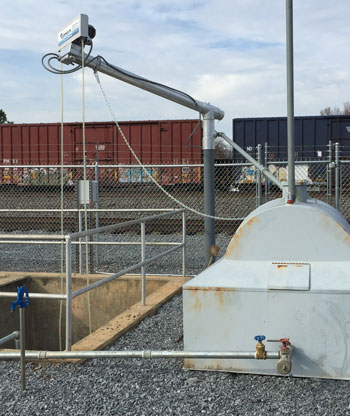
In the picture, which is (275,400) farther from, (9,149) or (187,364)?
(9,149)

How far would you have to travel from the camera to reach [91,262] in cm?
870

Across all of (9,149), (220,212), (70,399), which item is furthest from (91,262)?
(9,149)

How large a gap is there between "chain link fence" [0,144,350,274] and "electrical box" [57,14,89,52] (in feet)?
7.37

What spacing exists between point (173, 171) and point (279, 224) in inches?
602

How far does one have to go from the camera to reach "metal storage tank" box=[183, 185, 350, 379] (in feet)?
13.2

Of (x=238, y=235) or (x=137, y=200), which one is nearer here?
(x=238, y=235)

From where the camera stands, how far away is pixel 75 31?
18.2 feet

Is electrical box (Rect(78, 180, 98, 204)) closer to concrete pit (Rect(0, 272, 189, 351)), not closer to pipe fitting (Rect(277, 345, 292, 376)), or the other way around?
concrete pit (Rect(0, 272, 189, 351))

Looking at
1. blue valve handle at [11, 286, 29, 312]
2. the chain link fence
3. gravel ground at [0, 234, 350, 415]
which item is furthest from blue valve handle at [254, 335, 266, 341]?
the chain link fence

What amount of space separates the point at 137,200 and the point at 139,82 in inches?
454

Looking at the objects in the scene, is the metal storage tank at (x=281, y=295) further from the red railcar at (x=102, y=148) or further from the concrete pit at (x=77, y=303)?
the red railcar at (x=102, y=148)

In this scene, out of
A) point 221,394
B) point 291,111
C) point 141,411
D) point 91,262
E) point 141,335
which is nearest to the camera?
point 141,411

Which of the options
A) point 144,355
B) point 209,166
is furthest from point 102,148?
point 144,355

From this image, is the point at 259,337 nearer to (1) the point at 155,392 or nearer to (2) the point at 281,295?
(2) the point at 281,295
